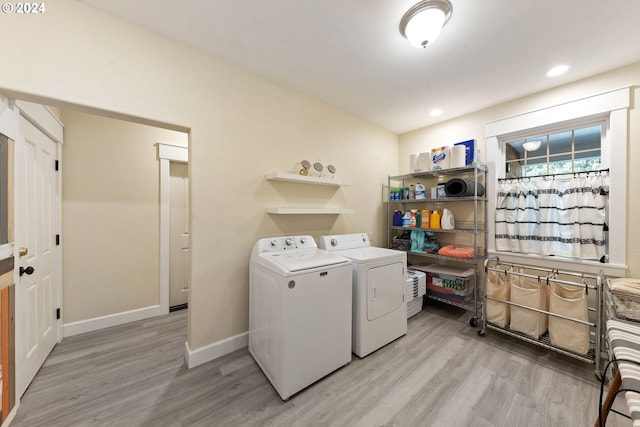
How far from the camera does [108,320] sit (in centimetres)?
252

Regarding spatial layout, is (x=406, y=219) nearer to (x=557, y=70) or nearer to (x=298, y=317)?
(x=557, y=70)

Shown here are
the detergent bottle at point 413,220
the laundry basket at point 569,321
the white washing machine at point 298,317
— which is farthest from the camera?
the detergent bottle at point 413,220

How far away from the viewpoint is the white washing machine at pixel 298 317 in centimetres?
161

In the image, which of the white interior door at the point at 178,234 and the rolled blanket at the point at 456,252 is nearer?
the rolled blanket at the point at 456,252

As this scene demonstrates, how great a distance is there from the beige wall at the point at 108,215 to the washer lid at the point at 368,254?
7.40ft

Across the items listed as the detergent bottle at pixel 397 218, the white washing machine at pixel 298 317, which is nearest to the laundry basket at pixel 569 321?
the detergent bottle at pixel 397 218

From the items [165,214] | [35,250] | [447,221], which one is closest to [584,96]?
[447,221]

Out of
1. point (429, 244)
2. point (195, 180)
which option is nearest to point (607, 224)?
point (429, 244)

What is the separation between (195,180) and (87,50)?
3.26 ft

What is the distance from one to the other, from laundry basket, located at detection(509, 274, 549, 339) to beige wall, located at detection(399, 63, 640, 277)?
2.15 ft

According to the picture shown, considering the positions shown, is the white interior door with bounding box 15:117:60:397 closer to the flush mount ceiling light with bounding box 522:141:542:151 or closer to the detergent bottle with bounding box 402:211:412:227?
the detergent bottle with bounding box 402:211:412:227

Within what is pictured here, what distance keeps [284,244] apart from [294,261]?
497 millimetres

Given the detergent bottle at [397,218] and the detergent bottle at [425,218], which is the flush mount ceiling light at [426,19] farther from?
the detergent bottle at [397,218]

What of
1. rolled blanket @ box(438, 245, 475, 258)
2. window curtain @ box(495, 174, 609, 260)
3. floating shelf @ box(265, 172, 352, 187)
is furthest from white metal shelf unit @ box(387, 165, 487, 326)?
floating shelf @ box(265, 172, 352, 187)
